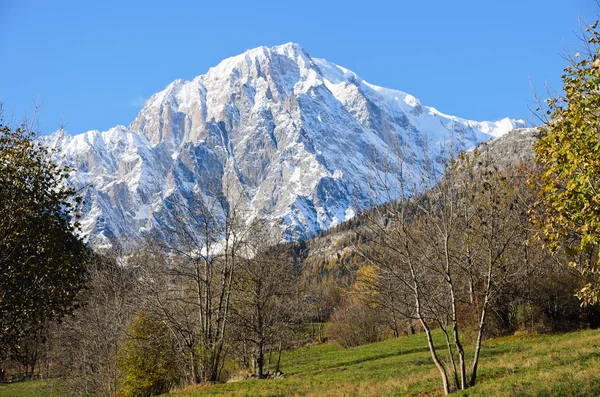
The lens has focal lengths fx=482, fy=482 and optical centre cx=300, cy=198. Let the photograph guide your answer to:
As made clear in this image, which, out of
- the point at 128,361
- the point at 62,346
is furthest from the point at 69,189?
the point at 62,346

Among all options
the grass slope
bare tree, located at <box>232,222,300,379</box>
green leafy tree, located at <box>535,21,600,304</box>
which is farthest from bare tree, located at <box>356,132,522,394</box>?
bare tree, located at <box>232,222,300,379</box>

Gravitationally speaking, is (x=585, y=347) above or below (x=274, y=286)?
below

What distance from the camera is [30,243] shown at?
Result: 15195 millimetres

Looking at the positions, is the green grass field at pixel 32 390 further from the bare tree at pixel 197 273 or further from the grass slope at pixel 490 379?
the grass slope at pixel 490 379

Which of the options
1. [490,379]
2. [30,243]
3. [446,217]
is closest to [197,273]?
[30,243]

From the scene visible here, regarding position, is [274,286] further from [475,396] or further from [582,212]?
[582,212]

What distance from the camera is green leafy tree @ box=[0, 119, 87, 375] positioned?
1482 cm

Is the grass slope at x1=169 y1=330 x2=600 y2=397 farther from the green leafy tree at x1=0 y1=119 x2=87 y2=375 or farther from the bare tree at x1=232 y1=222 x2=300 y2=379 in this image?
the green leafy tree at x1=0 y1=119 x2=87 y2=375

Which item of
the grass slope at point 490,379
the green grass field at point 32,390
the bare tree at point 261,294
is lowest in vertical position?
the green grass field at point 32,390

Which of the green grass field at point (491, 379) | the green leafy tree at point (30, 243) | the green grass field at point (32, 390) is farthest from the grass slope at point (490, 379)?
the green grass field at point (32, 390)

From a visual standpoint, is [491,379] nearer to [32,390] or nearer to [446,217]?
[446,217]

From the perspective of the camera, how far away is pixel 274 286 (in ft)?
101

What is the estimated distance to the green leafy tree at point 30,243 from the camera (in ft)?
48.6

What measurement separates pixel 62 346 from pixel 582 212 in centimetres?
5118
